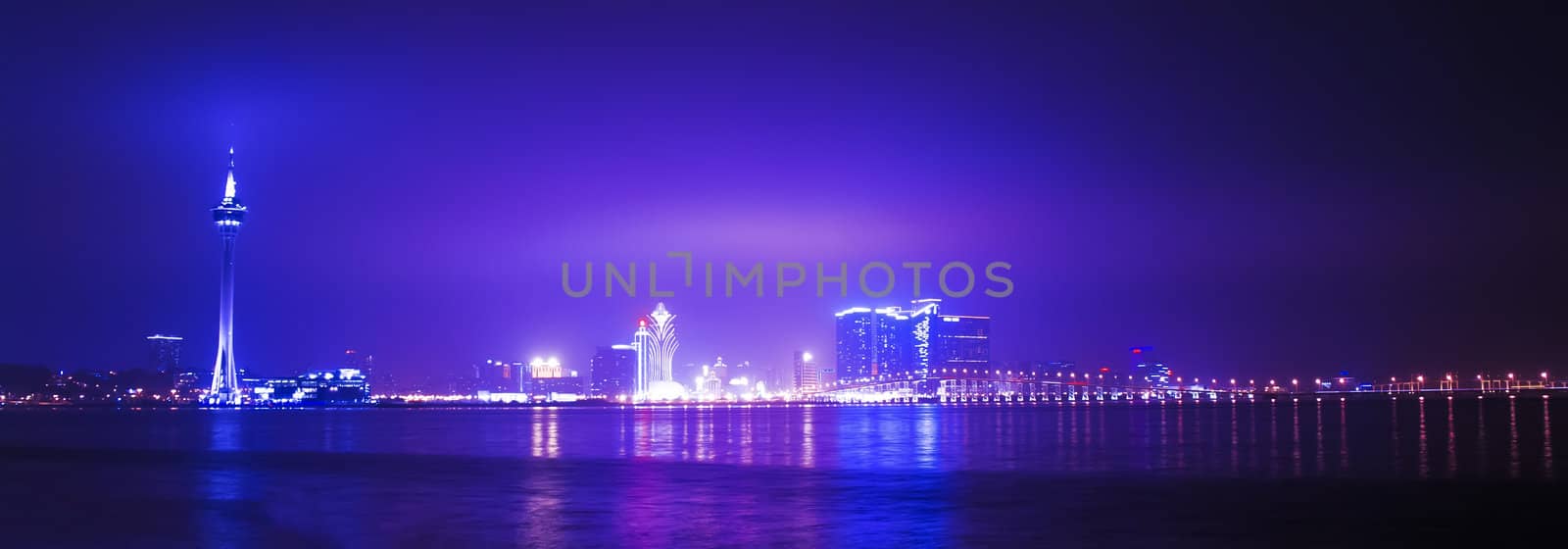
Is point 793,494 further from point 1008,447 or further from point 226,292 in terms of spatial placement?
point 226,292

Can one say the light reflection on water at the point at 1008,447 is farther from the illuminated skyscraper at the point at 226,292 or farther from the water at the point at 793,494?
the illuminated skyscraper at the point at 226,292

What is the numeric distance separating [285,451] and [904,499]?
1156 inches

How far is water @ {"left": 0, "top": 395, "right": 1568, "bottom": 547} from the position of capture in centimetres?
1812

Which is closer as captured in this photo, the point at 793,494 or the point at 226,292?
the point at 793,494

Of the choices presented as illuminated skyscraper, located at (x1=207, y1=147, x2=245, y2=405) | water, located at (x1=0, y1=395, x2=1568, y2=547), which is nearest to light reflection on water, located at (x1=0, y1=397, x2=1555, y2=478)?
water, located at (x1=0, y1=395, x2=1568, y2=547)

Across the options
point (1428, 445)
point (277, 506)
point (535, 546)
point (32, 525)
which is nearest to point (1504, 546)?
point (535, 546)

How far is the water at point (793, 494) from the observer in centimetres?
1812

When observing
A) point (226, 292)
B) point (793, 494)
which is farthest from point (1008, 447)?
point (226, 292)

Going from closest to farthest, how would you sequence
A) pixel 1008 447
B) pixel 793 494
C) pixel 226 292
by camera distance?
1. pixel 793 494
2. pixel 1008 447
3. pixel 226 292

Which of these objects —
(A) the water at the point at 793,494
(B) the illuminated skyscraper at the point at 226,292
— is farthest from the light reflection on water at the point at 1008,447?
(B) the illuminated skyscraper at the point at 226,292

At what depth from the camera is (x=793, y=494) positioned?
24.1 metres

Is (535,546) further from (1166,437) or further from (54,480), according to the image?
(1166,437)

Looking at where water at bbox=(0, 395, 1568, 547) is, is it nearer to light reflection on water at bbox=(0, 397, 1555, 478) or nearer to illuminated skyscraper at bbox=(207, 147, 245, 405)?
light reflection on water at bbox=(0, 397, 1555, 478)

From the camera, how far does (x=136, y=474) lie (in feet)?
104
